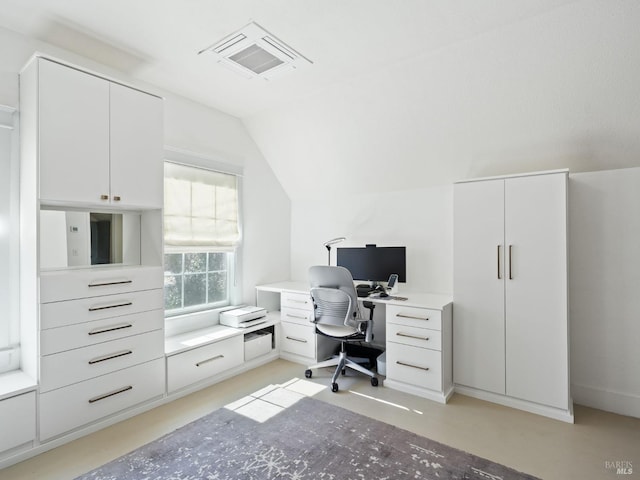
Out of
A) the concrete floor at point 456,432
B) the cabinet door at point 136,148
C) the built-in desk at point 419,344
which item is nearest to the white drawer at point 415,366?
the built-in desk at point 419,344

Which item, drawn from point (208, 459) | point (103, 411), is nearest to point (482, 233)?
point (208, 459)

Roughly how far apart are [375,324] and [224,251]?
1889 millimetres

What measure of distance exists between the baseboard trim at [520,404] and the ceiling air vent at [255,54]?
119 inches

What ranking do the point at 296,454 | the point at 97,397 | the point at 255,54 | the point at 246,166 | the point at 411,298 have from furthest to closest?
the point at 246,166 → the point at 411,298 → the point at 255,54 → the point at 97,397 → the point at 296,454

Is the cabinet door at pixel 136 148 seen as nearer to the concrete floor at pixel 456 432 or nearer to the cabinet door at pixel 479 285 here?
the concrete floor at pixel 456 432

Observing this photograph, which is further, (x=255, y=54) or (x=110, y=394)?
(x=255, y=54)

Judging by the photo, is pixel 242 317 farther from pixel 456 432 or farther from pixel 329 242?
pixel 456 432

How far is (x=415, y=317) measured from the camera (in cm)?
299

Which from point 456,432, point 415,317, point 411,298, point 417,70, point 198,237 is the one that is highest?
point 417,70

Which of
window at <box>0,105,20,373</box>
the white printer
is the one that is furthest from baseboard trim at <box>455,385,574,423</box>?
window at <box>0,105,20,373</box>

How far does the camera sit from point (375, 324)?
4008 millimetres

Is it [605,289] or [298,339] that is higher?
[605,289]

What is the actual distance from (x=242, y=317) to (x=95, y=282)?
1.43 meters
